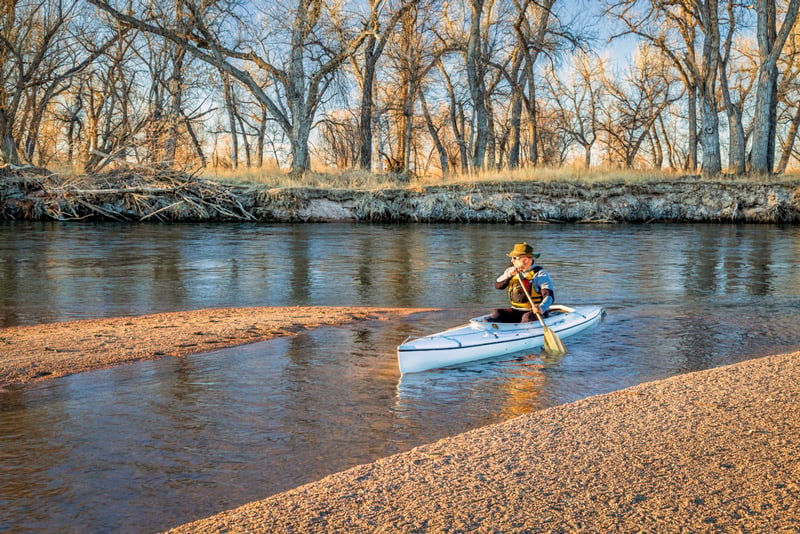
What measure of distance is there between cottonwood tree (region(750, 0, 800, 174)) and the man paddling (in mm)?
20142

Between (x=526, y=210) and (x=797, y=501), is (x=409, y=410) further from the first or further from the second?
(x=526, y=210)

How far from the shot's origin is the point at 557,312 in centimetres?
829

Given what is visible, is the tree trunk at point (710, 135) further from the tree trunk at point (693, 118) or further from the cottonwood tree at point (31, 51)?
the cottonwood tree at point (31, 51)

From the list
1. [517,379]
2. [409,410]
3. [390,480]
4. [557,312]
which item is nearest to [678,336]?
[557,312]

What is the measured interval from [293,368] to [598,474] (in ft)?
10.3

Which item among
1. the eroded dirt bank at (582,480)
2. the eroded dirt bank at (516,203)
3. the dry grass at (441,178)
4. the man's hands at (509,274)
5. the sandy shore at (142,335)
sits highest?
the dry grass at (441,178)

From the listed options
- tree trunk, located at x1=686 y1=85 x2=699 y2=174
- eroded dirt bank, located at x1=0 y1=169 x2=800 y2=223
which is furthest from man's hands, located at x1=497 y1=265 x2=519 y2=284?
tree trunk, located at x1=686 y1=85 x2=699 y2=174

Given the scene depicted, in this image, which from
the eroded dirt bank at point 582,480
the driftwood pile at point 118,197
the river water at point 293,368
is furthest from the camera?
the driftwood pile at point 118,197

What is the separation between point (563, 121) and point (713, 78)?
19030 mm

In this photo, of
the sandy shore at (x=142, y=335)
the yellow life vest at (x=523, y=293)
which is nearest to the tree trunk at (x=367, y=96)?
the sandy shore at (x=142, y=335)

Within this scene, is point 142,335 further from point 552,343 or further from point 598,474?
point 598,474

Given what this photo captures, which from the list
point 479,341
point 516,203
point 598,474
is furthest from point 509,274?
point 516,203

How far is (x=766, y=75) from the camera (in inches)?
982

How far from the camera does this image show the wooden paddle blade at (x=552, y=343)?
711 cm
